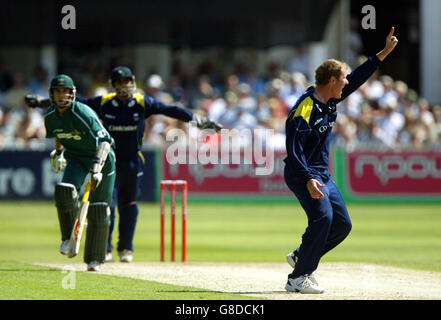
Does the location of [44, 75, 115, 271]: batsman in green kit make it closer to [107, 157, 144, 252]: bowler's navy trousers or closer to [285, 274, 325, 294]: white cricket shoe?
[107, 157, 144, 252]: bowler's navy trousers

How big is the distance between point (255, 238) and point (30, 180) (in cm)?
822

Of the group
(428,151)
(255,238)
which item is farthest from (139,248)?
(428,151)

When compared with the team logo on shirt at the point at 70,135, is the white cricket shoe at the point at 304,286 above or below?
below

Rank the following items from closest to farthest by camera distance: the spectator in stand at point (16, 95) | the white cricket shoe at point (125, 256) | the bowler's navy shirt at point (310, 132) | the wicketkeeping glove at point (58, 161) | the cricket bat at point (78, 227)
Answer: the bowler's navy shirt at point (310, 132) → the cricket bat at point (78, 227) → the wicketkeeping glove at point (58, 161) → the white cricket shoe at point (125, 256) → the spectator in stand at point (16, 95)

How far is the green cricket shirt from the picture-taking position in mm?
10633

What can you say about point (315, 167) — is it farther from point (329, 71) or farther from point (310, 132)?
point (329, 71)

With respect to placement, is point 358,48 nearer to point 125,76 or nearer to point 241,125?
point 241,125

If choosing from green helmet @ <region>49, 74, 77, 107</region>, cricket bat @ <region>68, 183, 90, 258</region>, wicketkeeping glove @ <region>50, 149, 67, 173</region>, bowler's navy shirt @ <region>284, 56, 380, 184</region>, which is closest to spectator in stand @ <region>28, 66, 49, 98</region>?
wicketkeeping glove @ <region>50, 149, 67, 173</region>

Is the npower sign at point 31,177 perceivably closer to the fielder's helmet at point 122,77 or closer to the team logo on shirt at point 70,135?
the fielder's helmet at point 122,77

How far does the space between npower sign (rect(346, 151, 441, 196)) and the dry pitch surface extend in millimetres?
11373

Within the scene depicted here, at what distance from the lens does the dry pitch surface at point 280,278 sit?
9.23 metres

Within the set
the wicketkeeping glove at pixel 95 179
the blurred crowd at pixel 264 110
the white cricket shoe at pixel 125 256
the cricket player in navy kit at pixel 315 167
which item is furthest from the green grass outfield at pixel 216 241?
Answer: the blurred crowd at pixel 264 110

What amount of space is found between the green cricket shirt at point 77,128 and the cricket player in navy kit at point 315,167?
96.5 inches

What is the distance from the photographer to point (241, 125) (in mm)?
23531
